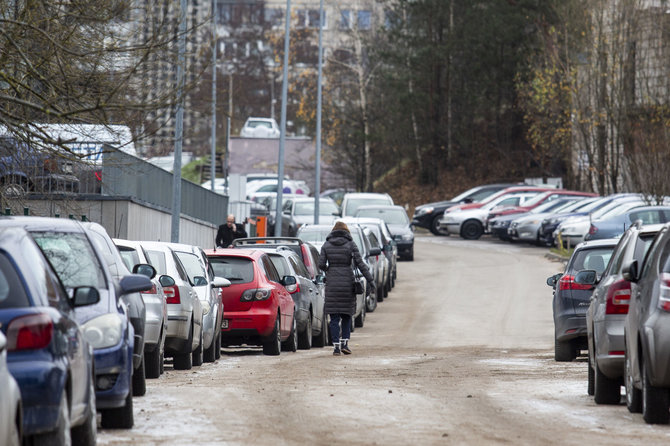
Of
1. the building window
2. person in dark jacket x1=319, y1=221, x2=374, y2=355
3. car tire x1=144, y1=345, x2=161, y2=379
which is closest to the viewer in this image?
car tire x1=144, y1=345, x2=161, y2=379

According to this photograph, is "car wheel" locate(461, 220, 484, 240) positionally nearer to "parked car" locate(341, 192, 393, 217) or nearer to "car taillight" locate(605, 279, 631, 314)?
"parked car" locate(341, 192, 393, 217)

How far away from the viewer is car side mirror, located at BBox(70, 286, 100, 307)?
349 inches

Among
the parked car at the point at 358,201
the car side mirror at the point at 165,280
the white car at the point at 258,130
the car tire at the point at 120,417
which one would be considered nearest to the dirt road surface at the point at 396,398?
the car tire at the point at 120,417

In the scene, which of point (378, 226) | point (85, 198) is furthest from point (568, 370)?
point (378, 226)

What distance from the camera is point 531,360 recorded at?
18094 millimetres

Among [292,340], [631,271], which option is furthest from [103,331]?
[292,340]

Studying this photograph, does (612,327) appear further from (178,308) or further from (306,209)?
(306,209)

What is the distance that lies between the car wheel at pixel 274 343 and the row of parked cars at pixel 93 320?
0.01 m

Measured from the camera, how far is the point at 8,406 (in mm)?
6547

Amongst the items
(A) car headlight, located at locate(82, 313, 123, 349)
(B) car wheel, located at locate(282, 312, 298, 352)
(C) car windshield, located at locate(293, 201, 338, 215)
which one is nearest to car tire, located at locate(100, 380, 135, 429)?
(A) car headlight, located at locate(82, 313, 123, 349)

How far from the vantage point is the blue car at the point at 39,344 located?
7.29 metres

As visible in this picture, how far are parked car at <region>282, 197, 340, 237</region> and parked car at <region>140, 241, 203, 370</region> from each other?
27.4 metres

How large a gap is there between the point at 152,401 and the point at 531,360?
737cm

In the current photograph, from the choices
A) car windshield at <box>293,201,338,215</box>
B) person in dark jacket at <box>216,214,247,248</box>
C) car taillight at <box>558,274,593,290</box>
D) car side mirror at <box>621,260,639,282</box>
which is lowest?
car taillight at <box>558,274,593,290</box>
